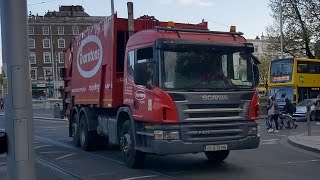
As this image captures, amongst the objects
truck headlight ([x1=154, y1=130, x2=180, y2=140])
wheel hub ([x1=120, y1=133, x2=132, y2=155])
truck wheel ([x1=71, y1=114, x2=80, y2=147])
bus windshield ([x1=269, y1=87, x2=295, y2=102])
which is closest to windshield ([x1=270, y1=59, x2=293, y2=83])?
bus windshield ([x1=269, y1=87, x2=295, y2=102])

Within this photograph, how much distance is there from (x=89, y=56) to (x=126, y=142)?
3994mm

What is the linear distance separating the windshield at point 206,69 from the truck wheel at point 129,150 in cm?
177

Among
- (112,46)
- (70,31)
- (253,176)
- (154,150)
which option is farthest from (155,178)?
(70,31)

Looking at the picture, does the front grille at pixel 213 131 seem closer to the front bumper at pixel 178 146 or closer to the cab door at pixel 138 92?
→ the front bumper at pixel 178 146

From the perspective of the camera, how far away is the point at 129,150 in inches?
436

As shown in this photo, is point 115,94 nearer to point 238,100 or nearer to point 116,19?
point 116,19

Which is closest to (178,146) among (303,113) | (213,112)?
(213,112)

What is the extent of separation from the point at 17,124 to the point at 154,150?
5.29 meters

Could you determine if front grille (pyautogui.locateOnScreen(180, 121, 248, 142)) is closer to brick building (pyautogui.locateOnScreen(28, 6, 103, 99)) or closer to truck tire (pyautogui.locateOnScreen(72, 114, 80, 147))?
truck tire (pyautogui.locateOnScreen(72, 114, 80, 147))

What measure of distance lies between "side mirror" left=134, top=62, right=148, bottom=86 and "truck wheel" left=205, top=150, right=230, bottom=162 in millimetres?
2930

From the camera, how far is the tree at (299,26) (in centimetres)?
4475

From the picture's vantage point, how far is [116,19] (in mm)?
12289

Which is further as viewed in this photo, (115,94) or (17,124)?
(115,94)

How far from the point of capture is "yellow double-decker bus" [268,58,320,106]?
33.2 m
